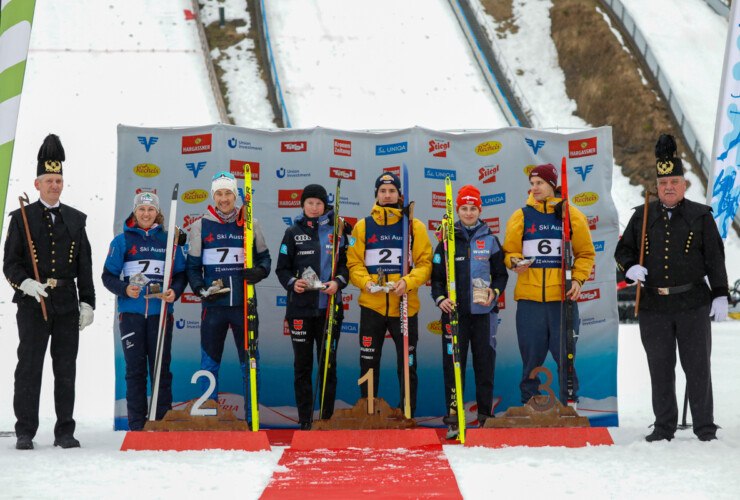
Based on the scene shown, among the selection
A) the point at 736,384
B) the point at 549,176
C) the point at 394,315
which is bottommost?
the point at 736,384

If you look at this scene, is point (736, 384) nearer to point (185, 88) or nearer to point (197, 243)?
point (197, 243)

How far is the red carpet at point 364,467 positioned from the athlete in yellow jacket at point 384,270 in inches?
21.5

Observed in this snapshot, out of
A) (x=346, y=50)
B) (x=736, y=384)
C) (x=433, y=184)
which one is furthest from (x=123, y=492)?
(x=346, y=50)

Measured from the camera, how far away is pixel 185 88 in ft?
61.9

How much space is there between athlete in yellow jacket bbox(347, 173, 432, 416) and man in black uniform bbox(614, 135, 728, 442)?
1431 millimetres

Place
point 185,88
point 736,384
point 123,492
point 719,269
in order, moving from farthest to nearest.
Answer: point 185,88, point 736,384, point 719,269, point 123,492

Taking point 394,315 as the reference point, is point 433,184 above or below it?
above

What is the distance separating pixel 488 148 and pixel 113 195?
7812 mm

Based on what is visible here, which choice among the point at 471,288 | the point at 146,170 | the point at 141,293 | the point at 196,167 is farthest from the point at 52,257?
the point at 471,288

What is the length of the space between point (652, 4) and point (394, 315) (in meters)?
23.9

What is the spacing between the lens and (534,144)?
680cm

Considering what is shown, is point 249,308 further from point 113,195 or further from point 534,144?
point 113,195

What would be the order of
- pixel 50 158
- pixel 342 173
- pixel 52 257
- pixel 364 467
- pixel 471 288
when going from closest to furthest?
pixel 364 467, pixel 52 257, pixel 50 158, pixel 471 288, pixel 342 173

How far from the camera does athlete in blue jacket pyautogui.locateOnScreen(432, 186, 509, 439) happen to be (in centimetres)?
586
